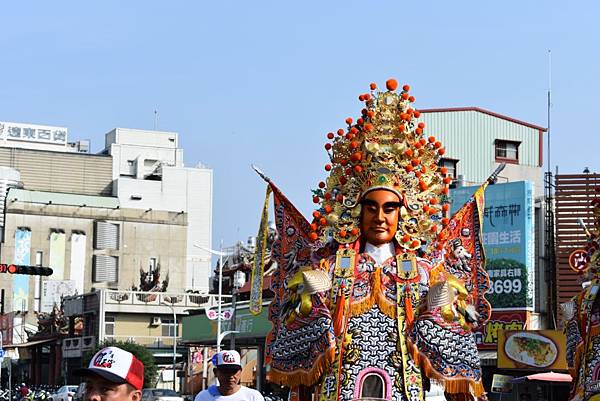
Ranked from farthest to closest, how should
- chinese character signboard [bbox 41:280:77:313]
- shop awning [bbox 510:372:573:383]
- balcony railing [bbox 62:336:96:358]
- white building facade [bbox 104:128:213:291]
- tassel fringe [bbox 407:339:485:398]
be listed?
white building facade [bbox 104:128:213:291] → chinese character signboard [bbox 41:280:77:313] → balcony railing [bbox 62:336:96:358] → shop awning [bbox 510:372:573:383] → tassel fringe [bbox 407:339:485:398]

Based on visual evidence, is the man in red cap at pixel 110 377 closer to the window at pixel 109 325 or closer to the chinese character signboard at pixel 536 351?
the chinese character signboard at pixel 536 351

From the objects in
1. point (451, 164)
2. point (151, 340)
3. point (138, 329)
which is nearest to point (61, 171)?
point (138, 329)

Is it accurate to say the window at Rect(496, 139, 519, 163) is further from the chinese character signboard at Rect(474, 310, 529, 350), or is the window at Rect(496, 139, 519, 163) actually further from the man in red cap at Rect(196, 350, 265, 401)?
the man in red cap at Rect(196, 350, 265, 401)

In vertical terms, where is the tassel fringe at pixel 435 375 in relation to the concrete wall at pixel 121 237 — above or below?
below

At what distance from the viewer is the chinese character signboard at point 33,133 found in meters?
94.7

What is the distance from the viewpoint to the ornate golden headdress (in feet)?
42.8

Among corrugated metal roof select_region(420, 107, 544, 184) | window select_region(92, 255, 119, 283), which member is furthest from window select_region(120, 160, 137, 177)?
corrugated metal roof select_region(420, 107, 544, 184)

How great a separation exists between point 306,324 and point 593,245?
4742 mm

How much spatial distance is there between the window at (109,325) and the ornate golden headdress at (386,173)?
189 feet

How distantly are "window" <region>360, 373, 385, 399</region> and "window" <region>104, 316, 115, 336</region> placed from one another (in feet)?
191

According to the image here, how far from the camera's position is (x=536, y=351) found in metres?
35.9

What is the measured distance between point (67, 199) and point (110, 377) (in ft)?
285

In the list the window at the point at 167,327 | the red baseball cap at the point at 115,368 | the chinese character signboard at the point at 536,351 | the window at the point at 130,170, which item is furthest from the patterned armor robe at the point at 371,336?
the window at the point at 130,170

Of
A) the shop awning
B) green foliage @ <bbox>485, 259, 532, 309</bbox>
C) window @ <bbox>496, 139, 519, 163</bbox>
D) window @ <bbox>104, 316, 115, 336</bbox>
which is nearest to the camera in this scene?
the shop awning
